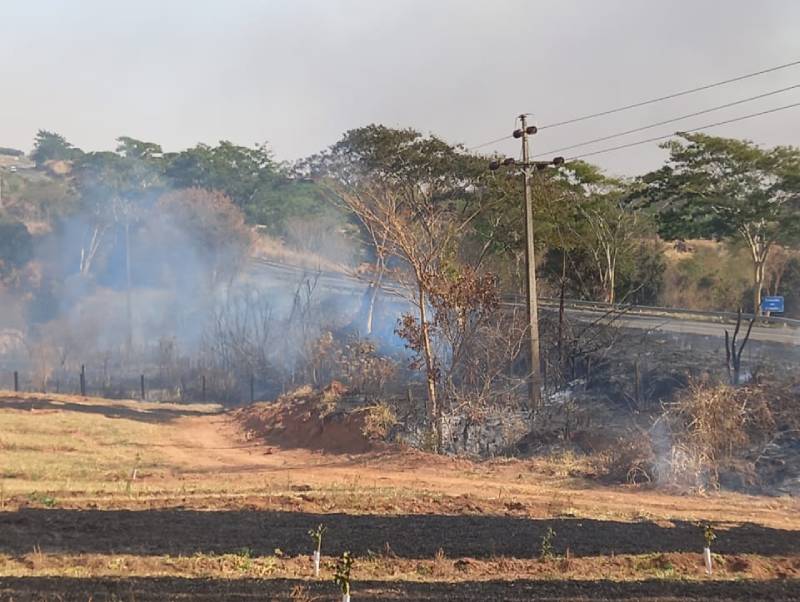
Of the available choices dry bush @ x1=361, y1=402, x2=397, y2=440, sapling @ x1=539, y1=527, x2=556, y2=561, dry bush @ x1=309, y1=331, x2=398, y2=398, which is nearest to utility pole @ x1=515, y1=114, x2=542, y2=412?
dry bush @ x1=361, y1=402, x2=397, y2=440

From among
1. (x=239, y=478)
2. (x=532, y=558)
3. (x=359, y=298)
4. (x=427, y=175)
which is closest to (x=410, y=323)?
(x=239, y=478)

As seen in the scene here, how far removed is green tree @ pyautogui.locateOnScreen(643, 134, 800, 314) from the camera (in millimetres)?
37188

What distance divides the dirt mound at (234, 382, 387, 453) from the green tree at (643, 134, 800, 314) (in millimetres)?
20511

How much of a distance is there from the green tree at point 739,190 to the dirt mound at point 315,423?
2051cm

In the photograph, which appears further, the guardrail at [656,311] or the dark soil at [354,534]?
the guardrail at [656,311]

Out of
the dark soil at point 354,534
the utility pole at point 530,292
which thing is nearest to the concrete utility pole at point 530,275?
the utility pole at point 530,292

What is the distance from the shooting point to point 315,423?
23500mm

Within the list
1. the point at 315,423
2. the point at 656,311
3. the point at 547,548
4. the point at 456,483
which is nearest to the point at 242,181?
the point at 656,311

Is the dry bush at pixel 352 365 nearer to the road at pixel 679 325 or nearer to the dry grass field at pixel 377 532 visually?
the road at pixel 679 325

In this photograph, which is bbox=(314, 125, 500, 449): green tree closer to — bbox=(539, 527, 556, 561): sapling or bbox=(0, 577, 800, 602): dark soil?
bbox=(539, 527, 556, 561): sapling

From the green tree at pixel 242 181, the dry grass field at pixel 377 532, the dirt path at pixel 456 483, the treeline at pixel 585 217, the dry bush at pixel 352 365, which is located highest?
the green tree at pixel 242 181

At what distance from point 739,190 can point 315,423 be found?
24301 mm

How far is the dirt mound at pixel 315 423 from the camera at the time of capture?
2205 cm

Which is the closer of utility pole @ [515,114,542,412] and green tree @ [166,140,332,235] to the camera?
utility pole @ [515,114,542,412]
